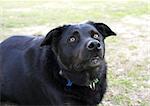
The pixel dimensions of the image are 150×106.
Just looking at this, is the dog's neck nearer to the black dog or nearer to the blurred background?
the black dog

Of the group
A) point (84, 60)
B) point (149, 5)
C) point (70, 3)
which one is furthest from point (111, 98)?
point (70, 3)

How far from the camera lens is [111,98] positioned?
18.8 ft

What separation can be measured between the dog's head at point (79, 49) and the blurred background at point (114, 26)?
106 centimetres

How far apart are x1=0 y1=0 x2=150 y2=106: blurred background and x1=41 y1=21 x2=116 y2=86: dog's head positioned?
106cm

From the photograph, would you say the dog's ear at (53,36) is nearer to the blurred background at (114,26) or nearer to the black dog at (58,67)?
the black dog at (58,67)

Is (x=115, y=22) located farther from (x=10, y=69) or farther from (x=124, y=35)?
(x=10, y=69)

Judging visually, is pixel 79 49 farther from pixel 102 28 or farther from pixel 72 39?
pixel 102 28

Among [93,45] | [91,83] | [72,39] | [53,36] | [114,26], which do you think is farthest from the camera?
[114,26]

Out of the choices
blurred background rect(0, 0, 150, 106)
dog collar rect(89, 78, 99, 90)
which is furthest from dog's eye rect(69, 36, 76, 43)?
blurred background rect(0, 0, 150, 106)

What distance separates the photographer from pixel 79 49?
4332mm

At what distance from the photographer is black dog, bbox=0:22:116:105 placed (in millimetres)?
4426

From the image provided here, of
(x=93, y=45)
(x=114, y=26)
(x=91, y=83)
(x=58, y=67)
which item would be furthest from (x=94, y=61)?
(x=114, y=26)

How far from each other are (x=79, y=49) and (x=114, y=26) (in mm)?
6899

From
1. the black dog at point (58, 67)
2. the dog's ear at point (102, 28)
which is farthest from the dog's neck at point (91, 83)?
the dog's ear at point (102, 28)
